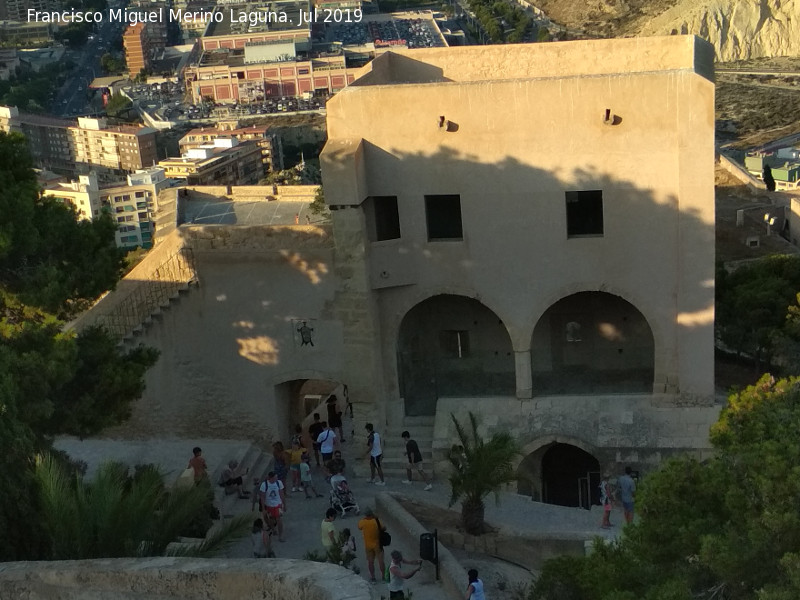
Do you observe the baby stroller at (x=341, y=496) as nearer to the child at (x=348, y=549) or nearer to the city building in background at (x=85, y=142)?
the child at (x=348, y=549)

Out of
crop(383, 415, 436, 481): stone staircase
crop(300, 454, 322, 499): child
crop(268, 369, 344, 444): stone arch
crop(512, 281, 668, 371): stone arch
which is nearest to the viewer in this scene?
crop(300, 454, 322, 499): child

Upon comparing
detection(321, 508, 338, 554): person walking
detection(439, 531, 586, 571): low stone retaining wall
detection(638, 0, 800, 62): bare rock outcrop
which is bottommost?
detection(638, 0, 800, 62): bare rock outcrop

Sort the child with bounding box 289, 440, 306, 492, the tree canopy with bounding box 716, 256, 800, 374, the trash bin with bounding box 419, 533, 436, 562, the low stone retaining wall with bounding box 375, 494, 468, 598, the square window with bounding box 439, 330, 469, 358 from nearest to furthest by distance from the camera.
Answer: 1. the low stone retaining wall with bounding box 375, 494, 468, 598
2. the trash bin with bounding box 419, 533, 436, 562
3. the child with bounding box 289, 440, 306, 492
4. the square window with bounding box 439, 330, 469, 358
5. the tree canopy with bounding box 716, 256, 800, 374

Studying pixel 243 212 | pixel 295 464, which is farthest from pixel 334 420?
pixel 243 212

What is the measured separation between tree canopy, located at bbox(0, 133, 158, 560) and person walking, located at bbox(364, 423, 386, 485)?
12.6ft

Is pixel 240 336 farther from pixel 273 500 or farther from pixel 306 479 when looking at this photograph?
pixel 273 500

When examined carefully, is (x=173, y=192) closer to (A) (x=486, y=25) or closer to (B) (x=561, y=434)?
(B) (x=561, y=434)

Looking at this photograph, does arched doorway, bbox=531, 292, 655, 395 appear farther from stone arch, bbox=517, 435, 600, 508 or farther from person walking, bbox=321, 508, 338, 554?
person walking, bbox=321, 508, 338, 554

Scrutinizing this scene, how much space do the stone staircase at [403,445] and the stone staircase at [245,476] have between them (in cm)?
201

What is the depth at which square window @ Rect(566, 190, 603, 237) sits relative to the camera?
64.7 feet

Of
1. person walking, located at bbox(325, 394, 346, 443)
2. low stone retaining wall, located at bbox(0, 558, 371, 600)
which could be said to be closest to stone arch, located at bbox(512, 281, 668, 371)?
person walking, located at bbox(325, 394, 346, 443)

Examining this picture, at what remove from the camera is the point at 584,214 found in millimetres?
19891

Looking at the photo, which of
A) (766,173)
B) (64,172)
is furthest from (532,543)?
(64,172)

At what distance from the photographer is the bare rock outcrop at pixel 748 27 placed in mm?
134750
